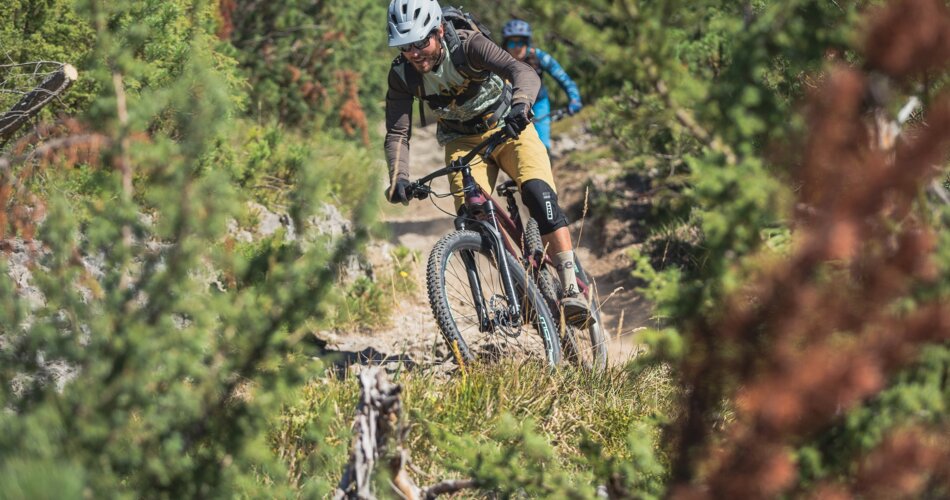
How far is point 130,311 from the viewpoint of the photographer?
2148mm

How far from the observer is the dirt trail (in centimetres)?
593

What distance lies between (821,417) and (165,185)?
1.66m

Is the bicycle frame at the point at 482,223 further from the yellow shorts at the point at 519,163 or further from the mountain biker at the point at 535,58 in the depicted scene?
the mountain biker at the point at 535,58

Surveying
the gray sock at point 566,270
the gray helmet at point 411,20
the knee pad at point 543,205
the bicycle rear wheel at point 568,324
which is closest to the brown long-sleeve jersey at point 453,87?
the gray helmet at point 411,20

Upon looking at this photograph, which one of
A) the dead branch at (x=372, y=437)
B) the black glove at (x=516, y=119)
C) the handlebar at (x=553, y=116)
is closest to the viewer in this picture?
the dead branch at (x=372, y=437)

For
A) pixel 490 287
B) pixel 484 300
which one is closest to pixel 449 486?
pixel 484 300

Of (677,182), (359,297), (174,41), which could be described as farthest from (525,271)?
(677,182)

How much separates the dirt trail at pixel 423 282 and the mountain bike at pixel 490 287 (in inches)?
7.3

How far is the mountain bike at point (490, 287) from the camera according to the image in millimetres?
4816

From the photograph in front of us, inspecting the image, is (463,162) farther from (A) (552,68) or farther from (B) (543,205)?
(A) (552,68)

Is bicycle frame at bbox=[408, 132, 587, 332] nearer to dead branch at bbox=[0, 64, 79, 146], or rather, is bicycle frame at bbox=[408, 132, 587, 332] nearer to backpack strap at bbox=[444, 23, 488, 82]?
backpack strap at bbox=[444, 23, 488, 82]

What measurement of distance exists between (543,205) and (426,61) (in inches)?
43.6

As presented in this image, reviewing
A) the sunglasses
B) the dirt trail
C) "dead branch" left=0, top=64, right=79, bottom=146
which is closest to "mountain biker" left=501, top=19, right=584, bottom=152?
the dirt trail

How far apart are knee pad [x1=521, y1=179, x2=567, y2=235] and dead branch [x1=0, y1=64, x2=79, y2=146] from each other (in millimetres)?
2664
